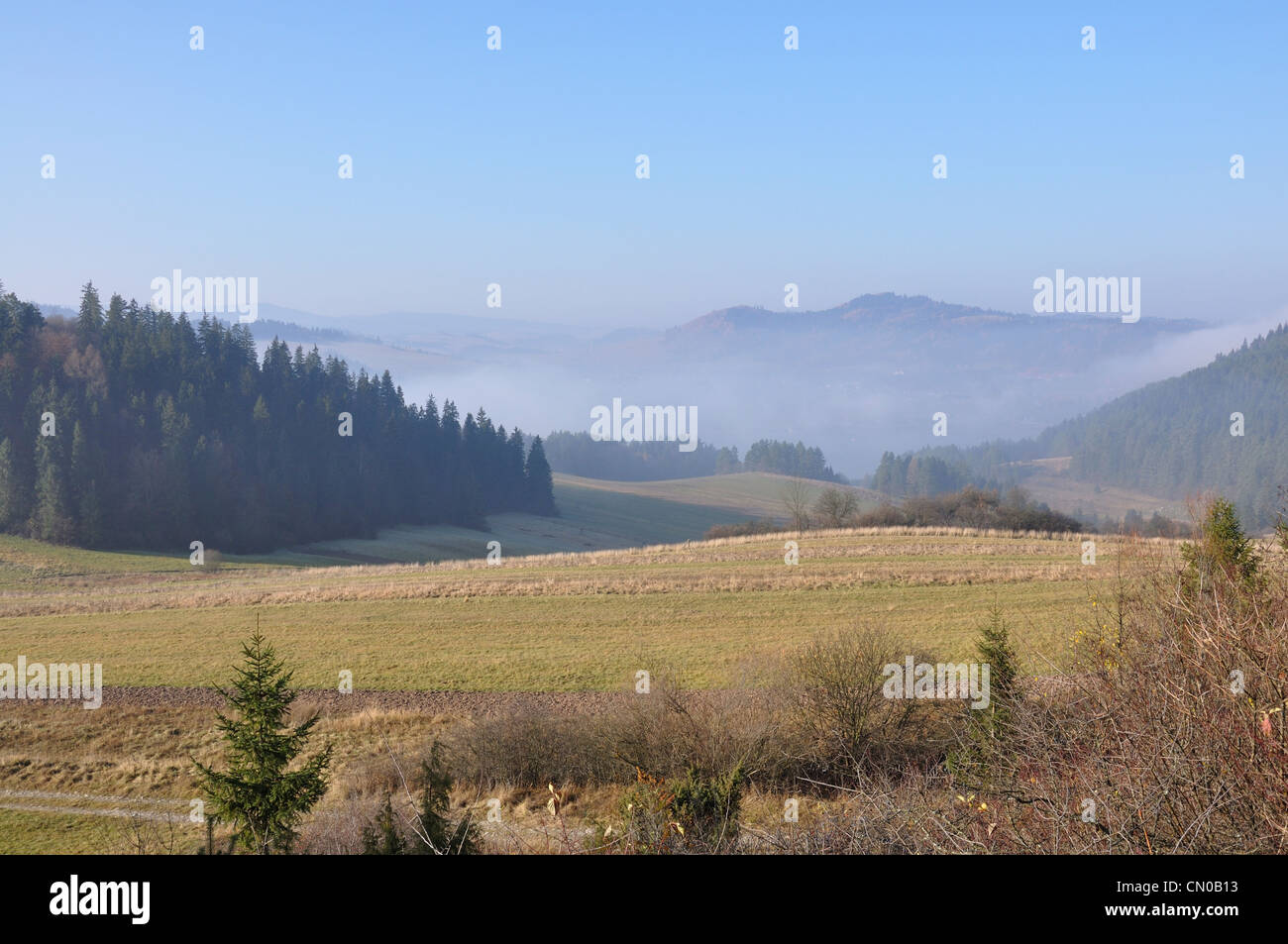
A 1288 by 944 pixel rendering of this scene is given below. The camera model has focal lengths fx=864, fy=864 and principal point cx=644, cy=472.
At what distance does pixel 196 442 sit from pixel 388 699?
69619mm

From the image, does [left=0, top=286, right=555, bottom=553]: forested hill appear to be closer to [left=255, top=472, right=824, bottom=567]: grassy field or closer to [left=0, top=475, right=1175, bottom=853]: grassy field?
[left=255, top=472, right=824, bottom=567]: grassy field

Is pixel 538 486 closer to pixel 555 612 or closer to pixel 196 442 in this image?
pixel 196 442

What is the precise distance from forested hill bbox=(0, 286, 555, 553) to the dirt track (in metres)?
54.4

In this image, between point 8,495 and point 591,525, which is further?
point 591,525

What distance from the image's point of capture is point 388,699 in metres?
23.5

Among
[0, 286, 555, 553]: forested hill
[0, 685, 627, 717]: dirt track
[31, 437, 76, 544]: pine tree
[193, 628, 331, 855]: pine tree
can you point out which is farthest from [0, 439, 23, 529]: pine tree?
[193, 628, 331, 855]: pine tree

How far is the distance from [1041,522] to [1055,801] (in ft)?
217

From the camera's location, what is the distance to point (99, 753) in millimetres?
19734

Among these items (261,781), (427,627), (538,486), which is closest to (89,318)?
(538,486)

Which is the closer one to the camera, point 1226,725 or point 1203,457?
point 1226,725

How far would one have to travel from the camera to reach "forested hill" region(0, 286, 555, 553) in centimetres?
7238
